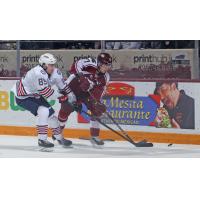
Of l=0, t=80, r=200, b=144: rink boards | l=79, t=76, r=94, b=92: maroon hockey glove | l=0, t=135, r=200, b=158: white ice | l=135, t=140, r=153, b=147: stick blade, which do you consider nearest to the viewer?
l=0, t=135, r=200, b=158: white ice

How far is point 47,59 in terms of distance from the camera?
9453 millimetres

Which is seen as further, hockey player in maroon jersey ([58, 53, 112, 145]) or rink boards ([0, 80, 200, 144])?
rink boards ([0, 80, 200, 144])

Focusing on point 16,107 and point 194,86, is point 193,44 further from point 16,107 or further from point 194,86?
point 16,107

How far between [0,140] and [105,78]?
1.63 m

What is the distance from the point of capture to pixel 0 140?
32.2 feet

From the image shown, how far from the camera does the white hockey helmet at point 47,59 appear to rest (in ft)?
30.9

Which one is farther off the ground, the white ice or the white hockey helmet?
the white hockey helmet

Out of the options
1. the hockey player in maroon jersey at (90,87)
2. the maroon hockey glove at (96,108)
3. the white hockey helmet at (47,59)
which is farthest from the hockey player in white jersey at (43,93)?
the maroon hockey glove at (96,108)

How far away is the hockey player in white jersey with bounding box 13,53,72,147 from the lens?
9.33m

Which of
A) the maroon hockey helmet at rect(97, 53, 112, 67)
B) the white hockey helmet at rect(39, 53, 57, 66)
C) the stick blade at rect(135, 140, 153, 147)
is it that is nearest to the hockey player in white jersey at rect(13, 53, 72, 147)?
the white hockey helmet at rect(39, 53, 57, 66)

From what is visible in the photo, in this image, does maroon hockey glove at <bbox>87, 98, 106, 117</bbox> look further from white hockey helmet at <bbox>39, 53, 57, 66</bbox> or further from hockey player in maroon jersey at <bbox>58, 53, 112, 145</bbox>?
white hockey helmet at <bbox>39, 53, 57, 66</bbox>

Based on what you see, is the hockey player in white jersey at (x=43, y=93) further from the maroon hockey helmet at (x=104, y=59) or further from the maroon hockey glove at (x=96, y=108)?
the maroon hockey helmet at (x=104, y=59)

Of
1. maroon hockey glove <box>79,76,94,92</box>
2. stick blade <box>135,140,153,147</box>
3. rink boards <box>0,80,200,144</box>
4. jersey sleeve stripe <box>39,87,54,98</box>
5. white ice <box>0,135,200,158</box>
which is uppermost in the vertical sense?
maroon hockey glove <box>79,76,94,92</box>

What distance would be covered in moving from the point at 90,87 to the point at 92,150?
0.81 metres
